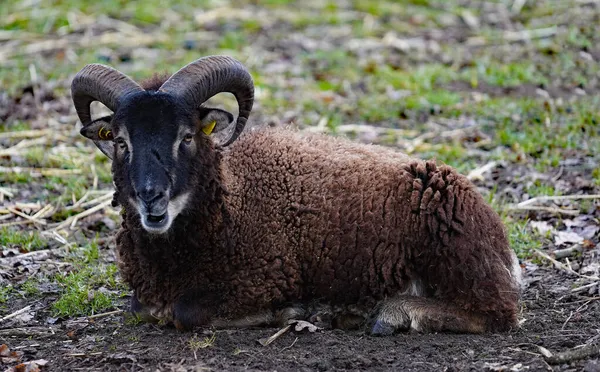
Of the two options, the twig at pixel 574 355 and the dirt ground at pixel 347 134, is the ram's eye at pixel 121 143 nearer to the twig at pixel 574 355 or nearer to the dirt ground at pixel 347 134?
the dirt ground at pixel 347 134

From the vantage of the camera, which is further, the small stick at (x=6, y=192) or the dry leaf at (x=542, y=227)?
the small stick at (x=6, y=192)

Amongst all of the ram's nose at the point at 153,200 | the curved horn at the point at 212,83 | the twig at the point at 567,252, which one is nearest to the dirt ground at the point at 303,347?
the ram's nose at the point at 153,200

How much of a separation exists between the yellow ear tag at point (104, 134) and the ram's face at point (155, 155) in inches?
11.5

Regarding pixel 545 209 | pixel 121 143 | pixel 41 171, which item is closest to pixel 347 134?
pixel 545 209

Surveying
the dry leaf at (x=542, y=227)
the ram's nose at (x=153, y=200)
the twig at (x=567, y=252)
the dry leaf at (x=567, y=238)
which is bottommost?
the twig at (x=567, y=252)

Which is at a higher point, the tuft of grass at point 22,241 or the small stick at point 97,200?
the small stick at point 97,200

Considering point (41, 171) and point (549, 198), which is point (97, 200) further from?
point (549, 198)

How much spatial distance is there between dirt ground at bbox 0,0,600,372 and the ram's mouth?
0.89m

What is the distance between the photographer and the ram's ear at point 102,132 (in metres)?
7.61

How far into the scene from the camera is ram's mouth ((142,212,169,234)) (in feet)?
23.0

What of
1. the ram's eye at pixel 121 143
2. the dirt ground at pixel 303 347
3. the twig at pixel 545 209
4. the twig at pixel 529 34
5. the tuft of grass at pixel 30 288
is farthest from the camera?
the twig at pixel 529 34

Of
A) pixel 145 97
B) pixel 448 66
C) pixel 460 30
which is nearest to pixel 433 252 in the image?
pixel 145 97

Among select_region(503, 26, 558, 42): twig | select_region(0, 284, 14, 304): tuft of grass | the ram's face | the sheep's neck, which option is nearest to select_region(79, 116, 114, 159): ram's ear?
the ram's face

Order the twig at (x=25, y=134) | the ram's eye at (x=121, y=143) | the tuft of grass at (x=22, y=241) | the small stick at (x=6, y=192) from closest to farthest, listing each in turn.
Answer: the ram's eye at (x=121, y=143), the tuft of grass at (x=22, y=241), the small stick at (x=6, y=192), the twig at (x=25, y=134)
